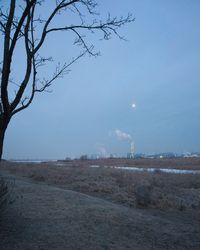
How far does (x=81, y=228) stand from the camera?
8.41 metres

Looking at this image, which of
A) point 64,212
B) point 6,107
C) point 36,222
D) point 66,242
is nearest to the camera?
point 6,107

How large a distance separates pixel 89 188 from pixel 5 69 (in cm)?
1401

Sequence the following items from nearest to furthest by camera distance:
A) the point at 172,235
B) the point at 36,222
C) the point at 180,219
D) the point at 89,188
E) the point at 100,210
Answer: the point at 36,222
the point at 172,235
the point at 100,210
the point at 180,219
the point at 89,188

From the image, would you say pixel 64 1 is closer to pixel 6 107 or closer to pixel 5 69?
pixel 5 69

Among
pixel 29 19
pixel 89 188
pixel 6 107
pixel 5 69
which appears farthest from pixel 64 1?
pixel 89 188

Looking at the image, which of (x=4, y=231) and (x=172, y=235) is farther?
(x=172, y=235)

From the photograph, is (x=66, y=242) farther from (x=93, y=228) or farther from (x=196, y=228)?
(x=196, y=228)

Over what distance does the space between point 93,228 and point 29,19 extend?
18.2 feet

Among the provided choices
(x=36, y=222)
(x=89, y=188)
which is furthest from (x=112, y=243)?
(x=89, y=188)

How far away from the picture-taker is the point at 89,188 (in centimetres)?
1944

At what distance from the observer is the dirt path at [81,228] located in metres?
7.03

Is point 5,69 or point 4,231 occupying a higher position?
point 5,69

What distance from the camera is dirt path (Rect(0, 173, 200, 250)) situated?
703 centimetres

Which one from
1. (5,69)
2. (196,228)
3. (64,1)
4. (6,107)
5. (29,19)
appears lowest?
(196,228)
